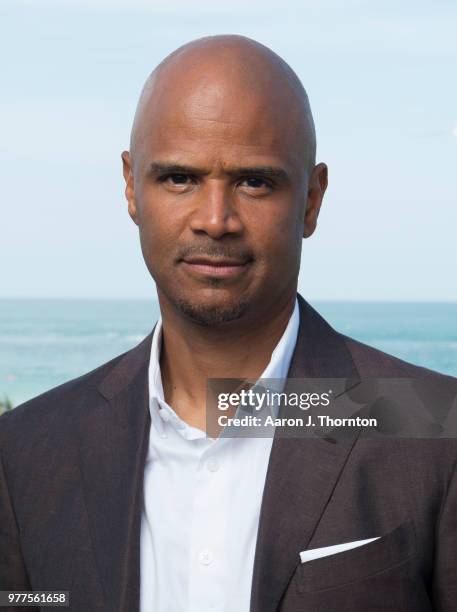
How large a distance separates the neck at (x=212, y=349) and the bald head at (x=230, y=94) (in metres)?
0.54

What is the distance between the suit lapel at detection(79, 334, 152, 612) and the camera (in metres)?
2.97

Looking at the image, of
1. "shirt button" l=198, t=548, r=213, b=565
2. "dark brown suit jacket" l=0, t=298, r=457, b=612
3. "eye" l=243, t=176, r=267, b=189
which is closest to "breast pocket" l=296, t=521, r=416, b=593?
"dark brown suit jacket" l=0, t=298, r=457, b=612

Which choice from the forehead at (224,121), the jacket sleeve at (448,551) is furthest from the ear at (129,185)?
the jacket sleeve at (448,551)

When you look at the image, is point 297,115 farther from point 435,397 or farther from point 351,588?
point 351,588

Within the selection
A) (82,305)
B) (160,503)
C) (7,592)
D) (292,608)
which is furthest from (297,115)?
(82,305)

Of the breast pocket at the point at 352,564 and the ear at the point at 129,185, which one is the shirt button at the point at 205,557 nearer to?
the breast pocket at the point at 352,564

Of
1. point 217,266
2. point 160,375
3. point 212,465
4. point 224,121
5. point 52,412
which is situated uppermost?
point 224,121

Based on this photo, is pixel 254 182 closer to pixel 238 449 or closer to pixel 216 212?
pixel 216 212

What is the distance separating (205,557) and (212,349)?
69 centimetres

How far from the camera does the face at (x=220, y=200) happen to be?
282 cm

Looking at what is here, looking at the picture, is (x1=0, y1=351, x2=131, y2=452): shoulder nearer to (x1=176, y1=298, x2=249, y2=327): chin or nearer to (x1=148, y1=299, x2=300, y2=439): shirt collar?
(x1=148, y1=299, x2=300, y2=439): shirt collar

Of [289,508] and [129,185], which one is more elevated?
[129,185]

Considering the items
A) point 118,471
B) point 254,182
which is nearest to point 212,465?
point 118,471

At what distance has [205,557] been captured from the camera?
113 inches
